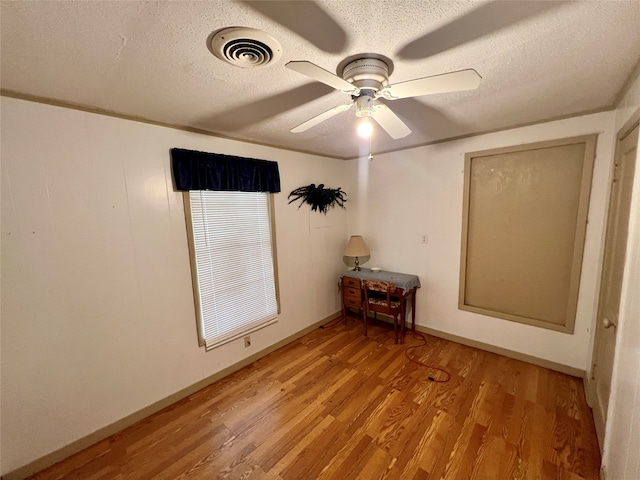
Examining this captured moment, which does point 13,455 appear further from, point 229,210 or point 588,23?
point 588,23

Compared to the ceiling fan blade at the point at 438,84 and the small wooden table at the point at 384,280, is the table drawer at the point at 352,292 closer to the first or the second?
the small wooden table at the point at 384,280

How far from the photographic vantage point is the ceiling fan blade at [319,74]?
0.96 metres

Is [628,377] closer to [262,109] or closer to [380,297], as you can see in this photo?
[380,297]

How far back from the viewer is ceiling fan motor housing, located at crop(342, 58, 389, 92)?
1230 millimetres

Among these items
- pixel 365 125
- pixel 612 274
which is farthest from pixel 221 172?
pixel 612 274

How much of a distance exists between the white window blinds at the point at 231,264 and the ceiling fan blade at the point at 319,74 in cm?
160

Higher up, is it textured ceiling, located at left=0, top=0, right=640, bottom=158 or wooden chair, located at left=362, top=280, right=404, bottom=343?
textured ceiling, located at left=0, top=0, right=640, bottom=158

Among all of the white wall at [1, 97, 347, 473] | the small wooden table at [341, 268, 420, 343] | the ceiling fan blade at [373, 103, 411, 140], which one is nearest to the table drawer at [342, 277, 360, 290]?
the small wooden table at [341, 268, 420, 343]

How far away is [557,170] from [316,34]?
245 cm

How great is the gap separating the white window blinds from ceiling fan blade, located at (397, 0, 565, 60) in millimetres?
1881

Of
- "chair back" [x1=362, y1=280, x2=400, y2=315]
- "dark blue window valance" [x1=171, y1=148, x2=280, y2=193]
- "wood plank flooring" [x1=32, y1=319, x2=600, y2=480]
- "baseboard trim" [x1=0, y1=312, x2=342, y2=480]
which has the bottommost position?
"wood plank flooring" [x1=32, y1=319, x2=600, y2=480]

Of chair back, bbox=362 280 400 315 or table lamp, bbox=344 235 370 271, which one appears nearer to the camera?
chair back, bbox=362 280 400 315

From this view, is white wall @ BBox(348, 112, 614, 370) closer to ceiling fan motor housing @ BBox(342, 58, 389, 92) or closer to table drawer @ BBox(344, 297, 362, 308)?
table drawer @ BBox(344, 297, 362, 308)

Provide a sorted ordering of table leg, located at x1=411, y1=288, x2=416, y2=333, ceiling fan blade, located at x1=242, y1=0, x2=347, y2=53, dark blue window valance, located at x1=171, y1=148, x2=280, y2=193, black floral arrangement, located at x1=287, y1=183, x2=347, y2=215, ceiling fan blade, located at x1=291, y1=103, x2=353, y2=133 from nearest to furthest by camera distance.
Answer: ceiling fan blade, located at x1=242, y1=0, x2=347, y2=53, ceiling fan blade, located at x1=291, y1=103, x2=353, y2=133, dark blue window valance, located at x1=171, y1=148, x2=280, y2=193, black floral arrangement, located at x1=287, y1=183, x2=347, y2=215, table leg, located at x1=411, y1=288, x2=416, y2=333
